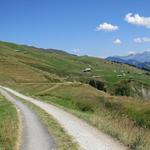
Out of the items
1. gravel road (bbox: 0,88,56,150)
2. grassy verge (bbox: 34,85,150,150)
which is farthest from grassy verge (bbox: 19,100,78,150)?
grassy verge (bbox: 34,85,150,150)

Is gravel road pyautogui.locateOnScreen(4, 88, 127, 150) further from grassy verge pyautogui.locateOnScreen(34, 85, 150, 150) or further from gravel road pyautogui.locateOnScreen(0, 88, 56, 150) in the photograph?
gravel road pyautogui.locateOnScreen(0, 88, 56, 150)

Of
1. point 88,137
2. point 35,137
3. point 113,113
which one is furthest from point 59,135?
point 113,113

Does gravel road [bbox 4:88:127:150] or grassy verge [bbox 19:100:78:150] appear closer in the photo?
gravel road [bbox 4:88:127:150]

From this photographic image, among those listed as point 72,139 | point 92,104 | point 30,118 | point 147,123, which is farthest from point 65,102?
point 72,139

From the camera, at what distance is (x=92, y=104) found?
2084 inches

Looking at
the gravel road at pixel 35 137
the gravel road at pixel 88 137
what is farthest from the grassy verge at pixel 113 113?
the gravel road at pixel 35 137

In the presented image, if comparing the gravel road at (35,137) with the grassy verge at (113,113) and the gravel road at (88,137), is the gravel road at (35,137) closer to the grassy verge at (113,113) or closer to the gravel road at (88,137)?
the gravel road at (88,137)

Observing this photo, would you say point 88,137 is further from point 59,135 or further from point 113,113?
point 113,113

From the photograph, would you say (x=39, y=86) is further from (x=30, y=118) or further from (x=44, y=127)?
(x=44, y=127)

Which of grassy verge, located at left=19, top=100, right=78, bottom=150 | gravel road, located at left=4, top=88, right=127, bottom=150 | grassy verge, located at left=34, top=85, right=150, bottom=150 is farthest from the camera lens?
grassy verge, located at left=34, top=85, right=150, bottom=150

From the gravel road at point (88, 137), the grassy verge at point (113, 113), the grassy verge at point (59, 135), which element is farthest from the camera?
the grassy verge at point (113, 113)

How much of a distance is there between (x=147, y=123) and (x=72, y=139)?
2009 centimetres

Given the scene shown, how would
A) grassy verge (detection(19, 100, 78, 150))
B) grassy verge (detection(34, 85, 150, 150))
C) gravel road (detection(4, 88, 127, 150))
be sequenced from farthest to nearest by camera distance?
1. grassy verge (detection(34, 85, 150, 150))
2. grassy verge (detection(19, 100, 78, 150))
3. gravel road (detection(4, 88, 127, 150))

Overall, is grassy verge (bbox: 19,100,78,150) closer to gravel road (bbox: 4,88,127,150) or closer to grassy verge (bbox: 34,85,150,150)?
gravel road (bbox: 4,88,127,150)
